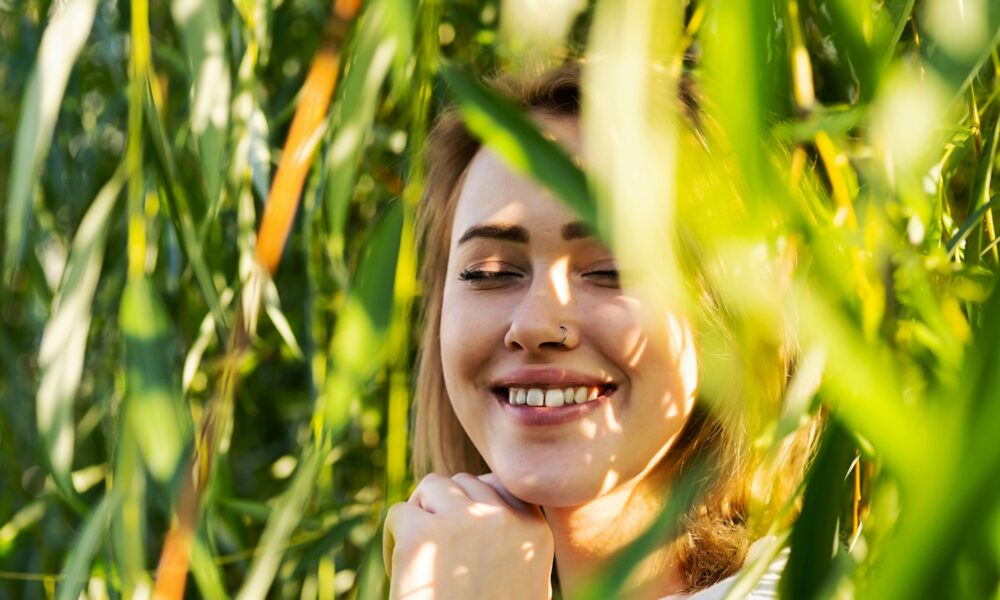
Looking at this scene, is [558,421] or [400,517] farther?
[400,517]

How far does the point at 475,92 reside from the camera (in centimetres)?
44

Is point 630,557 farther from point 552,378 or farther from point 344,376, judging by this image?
point 552,378

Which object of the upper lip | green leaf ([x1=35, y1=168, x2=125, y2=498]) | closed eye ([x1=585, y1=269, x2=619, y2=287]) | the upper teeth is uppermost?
closed eye ([x1=585, y1=269, x2=619, y2=287])

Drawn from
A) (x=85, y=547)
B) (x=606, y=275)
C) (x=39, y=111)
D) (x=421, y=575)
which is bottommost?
(x=421, y=575)

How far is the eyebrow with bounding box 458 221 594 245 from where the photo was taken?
2.41 ft

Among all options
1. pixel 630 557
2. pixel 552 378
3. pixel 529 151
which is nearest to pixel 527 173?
pixel 529 151

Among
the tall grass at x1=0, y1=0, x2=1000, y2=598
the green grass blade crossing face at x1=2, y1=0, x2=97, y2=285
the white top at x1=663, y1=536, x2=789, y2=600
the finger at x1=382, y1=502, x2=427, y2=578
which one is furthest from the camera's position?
the finger at x1=382, y1=502, x2=427, y2=578

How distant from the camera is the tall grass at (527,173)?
1.09 ft

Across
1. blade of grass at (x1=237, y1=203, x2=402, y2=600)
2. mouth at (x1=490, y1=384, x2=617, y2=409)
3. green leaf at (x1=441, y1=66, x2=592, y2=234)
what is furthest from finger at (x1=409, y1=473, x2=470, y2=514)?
green leaf at (x1=441, y1=66, x2=592, y2=234)

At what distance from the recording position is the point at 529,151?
41 centimetres

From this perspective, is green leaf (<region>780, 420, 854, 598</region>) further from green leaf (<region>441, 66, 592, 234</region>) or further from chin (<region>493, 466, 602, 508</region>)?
chin (<region>493, 466, 602, 508</region>)

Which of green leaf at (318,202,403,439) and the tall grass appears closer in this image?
the tall grass

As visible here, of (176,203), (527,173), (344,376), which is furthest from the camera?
(176,203)

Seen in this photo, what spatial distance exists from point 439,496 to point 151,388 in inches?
10.7
